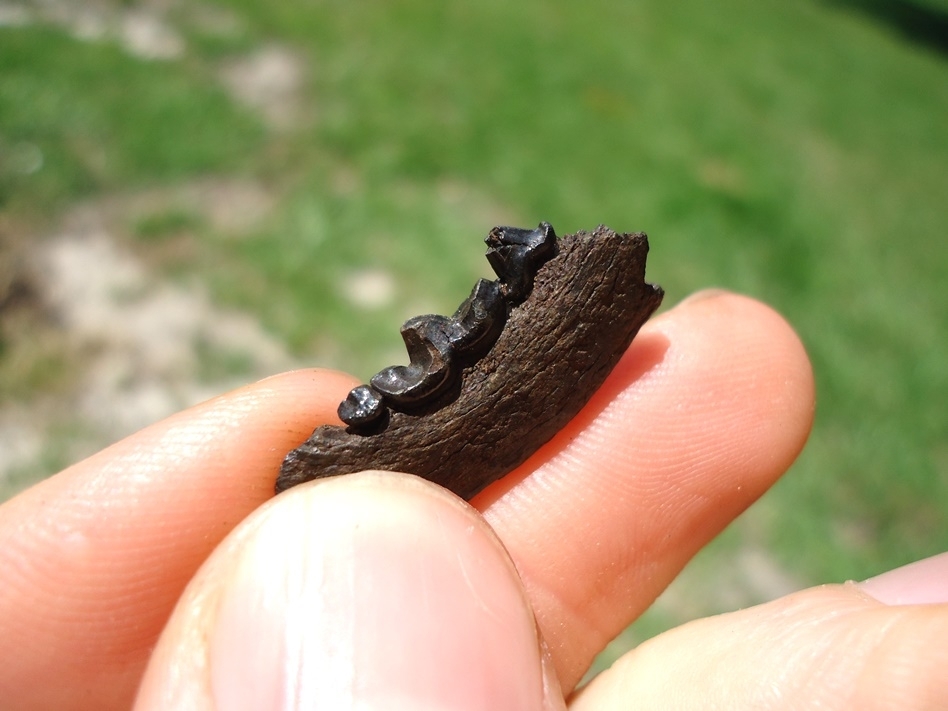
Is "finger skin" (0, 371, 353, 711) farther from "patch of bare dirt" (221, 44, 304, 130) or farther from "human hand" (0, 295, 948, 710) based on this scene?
"patch of bare dirt" (221, 44, 304, 130)

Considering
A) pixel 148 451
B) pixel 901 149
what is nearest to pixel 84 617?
pixel 148 451

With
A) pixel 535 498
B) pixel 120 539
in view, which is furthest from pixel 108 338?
pixel 535 498

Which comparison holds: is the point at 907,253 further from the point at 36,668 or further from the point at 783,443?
the point at 36,668

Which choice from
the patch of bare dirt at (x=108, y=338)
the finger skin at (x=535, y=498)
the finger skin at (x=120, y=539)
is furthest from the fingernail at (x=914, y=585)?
the patch of bare dirt at (x=108, y=338)

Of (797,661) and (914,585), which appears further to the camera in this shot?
(914,585)

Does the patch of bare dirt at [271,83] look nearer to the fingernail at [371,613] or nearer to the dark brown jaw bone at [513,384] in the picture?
the dark brown jaw bone at [513,384]

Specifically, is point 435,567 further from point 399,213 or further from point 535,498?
point 399,213
